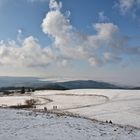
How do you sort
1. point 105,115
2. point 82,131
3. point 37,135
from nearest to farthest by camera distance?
point 37,135
point 82,131
point 105,115

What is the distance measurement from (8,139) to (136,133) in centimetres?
1022

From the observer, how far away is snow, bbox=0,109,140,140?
21.1 m

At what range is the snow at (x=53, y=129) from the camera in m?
21.1

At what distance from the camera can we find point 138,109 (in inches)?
1881

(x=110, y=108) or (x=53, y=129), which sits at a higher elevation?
(x=110, y=108)

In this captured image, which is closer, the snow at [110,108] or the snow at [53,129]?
the snow at [53,129]

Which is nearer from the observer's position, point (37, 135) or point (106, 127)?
point (37, 135)

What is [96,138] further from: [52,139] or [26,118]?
[26,118]

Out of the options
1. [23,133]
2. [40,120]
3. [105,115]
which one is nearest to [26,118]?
[40,120]

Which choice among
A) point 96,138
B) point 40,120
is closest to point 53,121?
point 40,120

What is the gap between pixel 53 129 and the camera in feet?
76.9

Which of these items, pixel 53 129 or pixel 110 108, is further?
pixel 110 108

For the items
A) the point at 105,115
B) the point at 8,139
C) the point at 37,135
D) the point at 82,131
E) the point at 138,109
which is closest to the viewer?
the point at 8,139

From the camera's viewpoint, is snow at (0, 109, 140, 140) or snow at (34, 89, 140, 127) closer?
snow at (0, 109, 140, 140)
